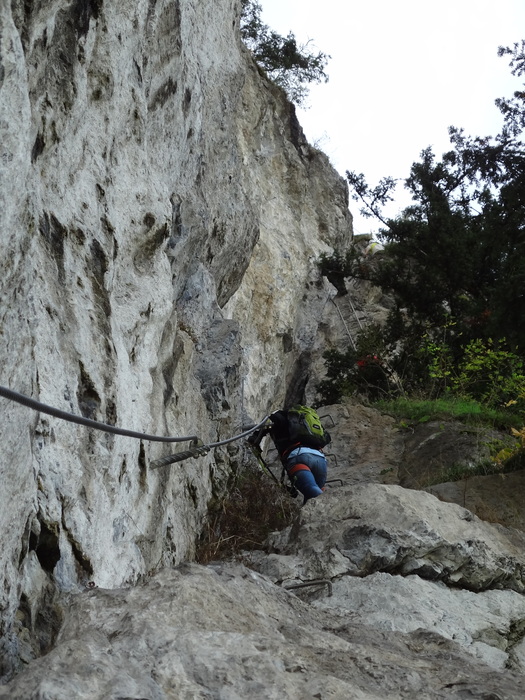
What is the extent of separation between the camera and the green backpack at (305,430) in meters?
8.33

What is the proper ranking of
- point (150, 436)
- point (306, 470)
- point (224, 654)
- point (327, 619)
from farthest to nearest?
point (306, 470), point (327, 619), point (150, 436), point (224, 654)

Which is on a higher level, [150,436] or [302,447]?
[150,436]

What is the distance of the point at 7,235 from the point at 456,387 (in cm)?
1309

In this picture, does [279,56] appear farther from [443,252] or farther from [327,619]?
[327,619]

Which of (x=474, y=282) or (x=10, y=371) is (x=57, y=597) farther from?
(x=474, y=282)

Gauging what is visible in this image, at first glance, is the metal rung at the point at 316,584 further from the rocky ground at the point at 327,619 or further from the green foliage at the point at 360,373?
the green foliage at the point at 360,373

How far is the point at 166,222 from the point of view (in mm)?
6523

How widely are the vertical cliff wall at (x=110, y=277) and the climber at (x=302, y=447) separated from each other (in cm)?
81

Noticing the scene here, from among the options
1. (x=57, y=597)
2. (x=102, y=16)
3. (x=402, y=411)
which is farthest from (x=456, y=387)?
(x=57, y=597)

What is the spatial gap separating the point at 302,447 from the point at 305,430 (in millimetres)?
186

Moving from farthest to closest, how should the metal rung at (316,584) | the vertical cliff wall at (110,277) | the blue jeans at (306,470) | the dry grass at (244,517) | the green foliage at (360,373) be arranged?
the green foliage at (360,373), the blue jeans at (306,470), the dry grass at (244,517), the metal rung at (316,584), the vertical cliff wall at (110,277)

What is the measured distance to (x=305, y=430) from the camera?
833 cm

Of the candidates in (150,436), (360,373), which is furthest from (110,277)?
(360,373)

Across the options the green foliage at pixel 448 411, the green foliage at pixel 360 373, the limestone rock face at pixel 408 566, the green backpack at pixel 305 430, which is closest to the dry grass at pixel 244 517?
the limestone rock face at pixel 408 566
